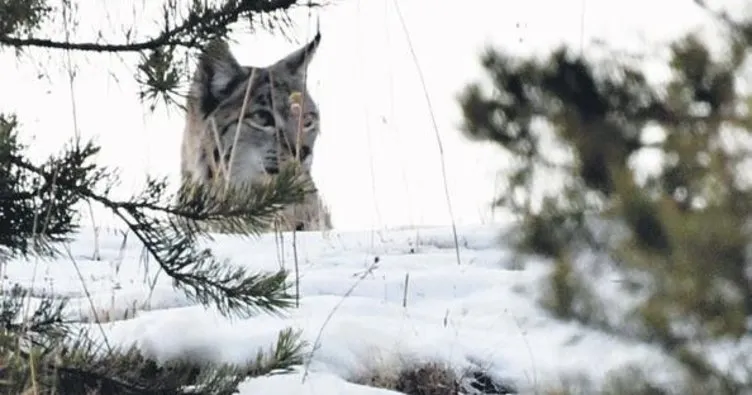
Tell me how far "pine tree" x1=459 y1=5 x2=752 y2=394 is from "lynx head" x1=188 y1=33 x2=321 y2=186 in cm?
611

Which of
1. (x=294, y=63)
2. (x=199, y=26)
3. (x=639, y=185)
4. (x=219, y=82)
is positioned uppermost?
(x=294, y=63)

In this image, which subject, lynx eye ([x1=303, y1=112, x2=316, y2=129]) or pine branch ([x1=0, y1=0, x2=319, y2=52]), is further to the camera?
lynx eye ([x1=303, y1=112, x2=316, y2=129])

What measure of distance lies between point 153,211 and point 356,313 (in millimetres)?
1376

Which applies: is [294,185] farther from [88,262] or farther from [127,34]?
[88,262]

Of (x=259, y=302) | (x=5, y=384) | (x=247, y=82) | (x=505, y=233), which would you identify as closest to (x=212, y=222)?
(x=259, y=302)

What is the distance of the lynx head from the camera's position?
330 inches

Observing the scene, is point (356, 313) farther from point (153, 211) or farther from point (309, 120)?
point (309, 120)

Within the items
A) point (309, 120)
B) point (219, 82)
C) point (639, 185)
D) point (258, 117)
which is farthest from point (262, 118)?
point (639, 185)

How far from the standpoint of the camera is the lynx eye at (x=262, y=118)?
8.95 meters

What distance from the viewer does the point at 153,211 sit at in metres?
3.96

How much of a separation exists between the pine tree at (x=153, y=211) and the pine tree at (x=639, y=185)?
1875mm

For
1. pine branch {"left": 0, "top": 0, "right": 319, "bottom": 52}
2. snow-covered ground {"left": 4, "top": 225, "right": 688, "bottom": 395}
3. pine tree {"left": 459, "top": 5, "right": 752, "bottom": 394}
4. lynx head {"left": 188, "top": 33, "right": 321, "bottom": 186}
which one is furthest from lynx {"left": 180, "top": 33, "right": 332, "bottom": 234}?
pine tree {"left": 459, "top": 5, "right": 752, "bottom": 394}

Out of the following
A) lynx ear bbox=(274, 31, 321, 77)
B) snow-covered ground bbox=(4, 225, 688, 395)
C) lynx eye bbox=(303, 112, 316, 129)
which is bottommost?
snow-covered ground bbox=(4, 225, 688, 395)

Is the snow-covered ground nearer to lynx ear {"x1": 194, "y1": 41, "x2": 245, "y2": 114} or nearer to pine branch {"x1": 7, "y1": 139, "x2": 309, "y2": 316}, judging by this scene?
pine branch {"x1": 7, "y1": 139, "x2": 309, "y2": 316}
